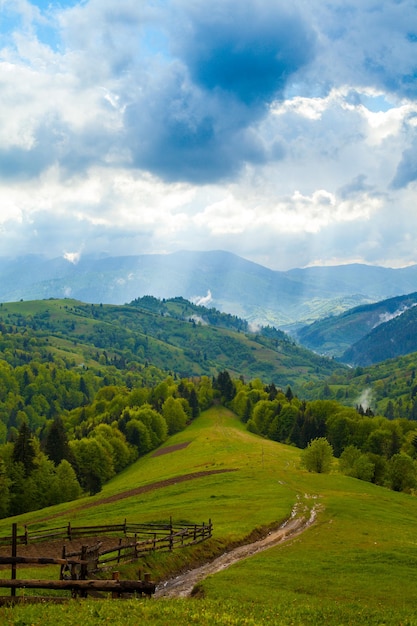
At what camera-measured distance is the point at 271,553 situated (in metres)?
46.4

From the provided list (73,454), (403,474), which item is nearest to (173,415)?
(73,454)

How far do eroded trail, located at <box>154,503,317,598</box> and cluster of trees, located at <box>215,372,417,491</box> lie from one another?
4060cm

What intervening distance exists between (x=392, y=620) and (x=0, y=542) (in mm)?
38558

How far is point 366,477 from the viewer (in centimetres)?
10531

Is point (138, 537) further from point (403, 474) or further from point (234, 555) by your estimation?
point (403, 474)

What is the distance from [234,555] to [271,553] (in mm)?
3908

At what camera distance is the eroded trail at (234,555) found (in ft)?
123

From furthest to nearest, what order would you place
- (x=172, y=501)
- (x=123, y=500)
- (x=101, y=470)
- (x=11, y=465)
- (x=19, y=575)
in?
(x=101, y=470)
(x=11, y=465)
(x=123, y=500)
(x=172, y=501)
(x=19, y=575)

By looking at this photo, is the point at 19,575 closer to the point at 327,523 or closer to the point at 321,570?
the point at 321,570

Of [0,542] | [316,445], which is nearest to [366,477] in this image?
[316,445]

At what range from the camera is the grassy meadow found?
22266 mm

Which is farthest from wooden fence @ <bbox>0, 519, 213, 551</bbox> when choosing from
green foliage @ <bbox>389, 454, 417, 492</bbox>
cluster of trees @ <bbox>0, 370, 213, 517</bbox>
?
green foliage @ <bbox>389, 454, 417, 492</bbox>

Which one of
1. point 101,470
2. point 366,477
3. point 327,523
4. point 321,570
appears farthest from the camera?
point 101,470

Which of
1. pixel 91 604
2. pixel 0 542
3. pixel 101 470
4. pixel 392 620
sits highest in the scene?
pixel 91 604
